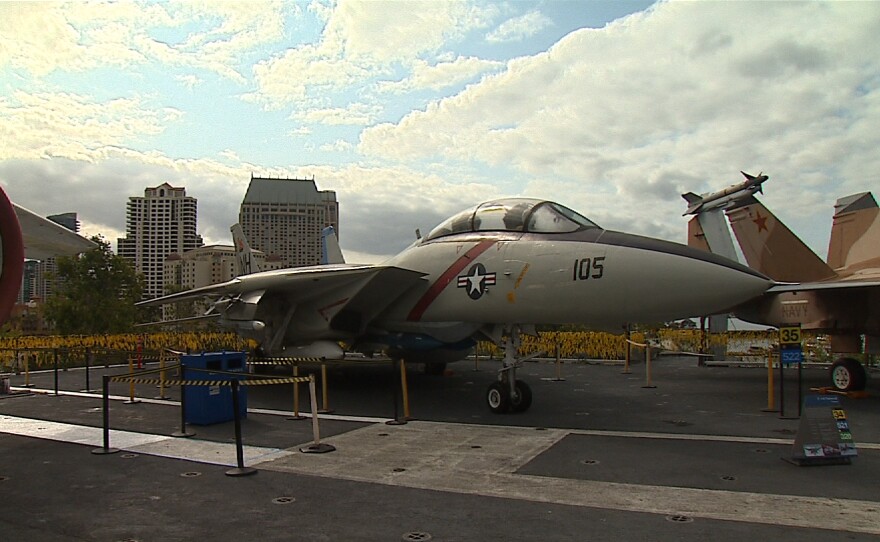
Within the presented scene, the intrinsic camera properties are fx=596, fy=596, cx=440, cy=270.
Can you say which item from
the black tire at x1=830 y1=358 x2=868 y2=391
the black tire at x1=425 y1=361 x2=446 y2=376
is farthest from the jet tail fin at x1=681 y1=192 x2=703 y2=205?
the black tire at x1=425 y1=361 x2=446 y2=376

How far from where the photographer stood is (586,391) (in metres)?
11.6

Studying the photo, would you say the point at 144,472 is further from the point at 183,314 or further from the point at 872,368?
the point at 183,314

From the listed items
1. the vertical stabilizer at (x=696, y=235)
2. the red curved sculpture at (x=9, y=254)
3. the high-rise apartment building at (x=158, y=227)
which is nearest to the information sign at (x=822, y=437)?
the red curved sculpture at (x=9, y=254)

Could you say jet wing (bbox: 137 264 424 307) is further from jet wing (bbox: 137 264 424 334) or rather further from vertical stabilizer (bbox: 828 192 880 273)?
vertical stabilizer (bbox: 828 192 880 273)

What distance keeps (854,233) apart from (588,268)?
10.2 m

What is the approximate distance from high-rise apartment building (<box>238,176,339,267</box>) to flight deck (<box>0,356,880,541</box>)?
97.4 m

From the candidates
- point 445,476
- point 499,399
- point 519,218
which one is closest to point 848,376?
point 499,399

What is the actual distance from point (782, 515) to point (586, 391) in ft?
24.5

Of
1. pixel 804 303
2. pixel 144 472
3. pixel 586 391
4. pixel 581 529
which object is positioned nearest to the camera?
pixel 581 529

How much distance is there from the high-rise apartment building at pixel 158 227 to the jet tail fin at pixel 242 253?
Result: 9236cm

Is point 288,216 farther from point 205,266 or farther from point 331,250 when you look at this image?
point 331,250

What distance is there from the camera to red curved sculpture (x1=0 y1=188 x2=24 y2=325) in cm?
520

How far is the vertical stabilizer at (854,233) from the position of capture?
13211mm

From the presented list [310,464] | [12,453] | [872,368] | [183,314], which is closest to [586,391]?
[310,464]
